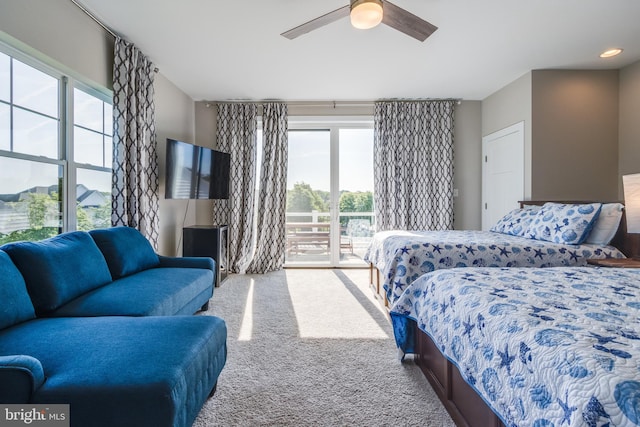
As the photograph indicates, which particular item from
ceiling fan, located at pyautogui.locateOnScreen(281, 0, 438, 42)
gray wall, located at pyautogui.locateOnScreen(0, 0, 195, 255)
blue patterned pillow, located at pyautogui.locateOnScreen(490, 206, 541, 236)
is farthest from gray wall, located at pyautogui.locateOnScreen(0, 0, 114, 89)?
blue patterned pillow, located at pyautogui.locateOnScreen(490, 206, 541, 236)

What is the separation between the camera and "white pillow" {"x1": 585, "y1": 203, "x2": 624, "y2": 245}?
2543 millimetres

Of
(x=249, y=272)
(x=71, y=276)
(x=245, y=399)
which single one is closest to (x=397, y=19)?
(x=245, y=399)

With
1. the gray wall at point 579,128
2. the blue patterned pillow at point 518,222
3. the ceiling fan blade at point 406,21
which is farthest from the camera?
the gray wall at point 579,128

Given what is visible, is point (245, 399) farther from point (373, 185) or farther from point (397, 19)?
point (373, 185)

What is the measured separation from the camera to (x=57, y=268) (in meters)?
1.80

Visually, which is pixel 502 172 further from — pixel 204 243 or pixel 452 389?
pixel 204 243

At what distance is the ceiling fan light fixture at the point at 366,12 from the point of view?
6.11 ft

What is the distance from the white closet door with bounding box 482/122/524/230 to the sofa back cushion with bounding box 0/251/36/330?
15.2 ft

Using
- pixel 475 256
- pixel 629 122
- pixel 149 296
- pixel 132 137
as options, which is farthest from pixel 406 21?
pixel 629 122

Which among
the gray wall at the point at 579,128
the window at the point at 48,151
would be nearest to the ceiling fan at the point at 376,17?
the window at the point at 48,151

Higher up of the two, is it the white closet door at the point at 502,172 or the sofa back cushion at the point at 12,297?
the white closet door at the point at 502,172

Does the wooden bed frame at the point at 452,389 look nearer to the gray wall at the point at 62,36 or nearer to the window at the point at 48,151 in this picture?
the window at the point at 48,151

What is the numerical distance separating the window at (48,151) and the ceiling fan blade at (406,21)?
2498 mm

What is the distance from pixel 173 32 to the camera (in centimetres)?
277
